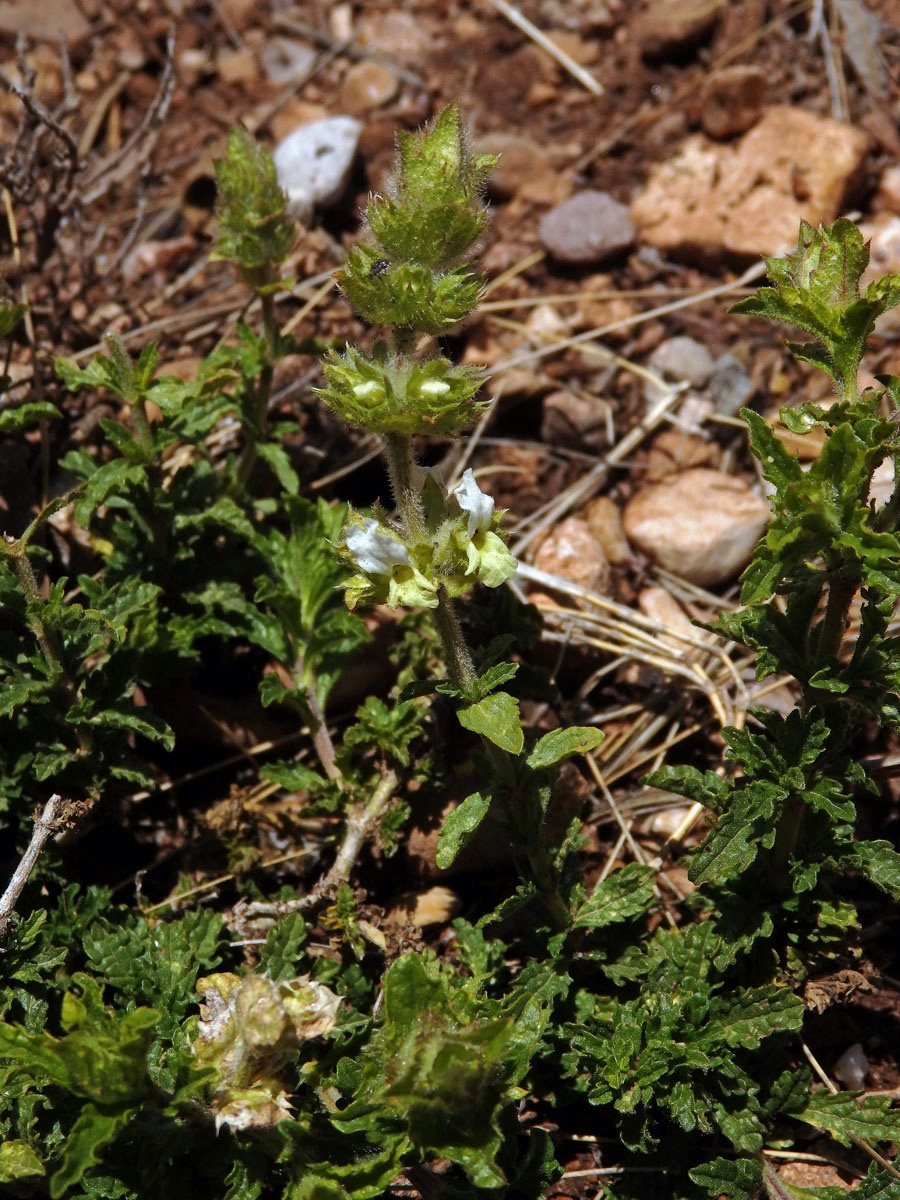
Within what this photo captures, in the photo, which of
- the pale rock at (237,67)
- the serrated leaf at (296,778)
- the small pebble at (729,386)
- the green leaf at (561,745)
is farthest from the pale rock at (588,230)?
the green leaf at (561,745)

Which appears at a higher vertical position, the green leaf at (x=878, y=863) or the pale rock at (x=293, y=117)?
the pale rock at (x=293, y=117)

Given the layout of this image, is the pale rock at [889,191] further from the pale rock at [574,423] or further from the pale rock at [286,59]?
the pale rock at [286,59]

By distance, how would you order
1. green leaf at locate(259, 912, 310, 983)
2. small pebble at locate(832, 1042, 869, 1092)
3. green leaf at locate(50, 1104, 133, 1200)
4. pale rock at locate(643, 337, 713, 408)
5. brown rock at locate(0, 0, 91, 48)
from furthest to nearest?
brown rock at locate(0, 0, 91, 48)
pale rock at locate(643, 337, 713, 408)
small pebble at locate(832, 1042, 869, 1092)
green leaf at locate(259, 912, 310, 983)
green leaf at locate(50, 1104, 133, 1200)

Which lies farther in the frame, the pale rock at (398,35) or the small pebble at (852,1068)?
the pale rock at (398,35)

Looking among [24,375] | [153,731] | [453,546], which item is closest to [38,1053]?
[153,731]

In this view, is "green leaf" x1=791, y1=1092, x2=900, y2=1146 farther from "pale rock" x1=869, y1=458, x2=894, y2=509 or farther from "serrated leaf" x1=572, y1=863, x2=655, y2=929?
"pale rock" x1=869, y1=458, x2=894, y2=509

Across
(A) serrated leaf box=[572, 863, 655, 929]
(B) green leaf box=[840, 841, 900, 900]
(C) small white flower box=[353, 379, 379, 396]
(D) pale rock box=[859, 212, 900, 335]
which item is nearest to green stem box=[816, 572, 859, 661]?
(B) green leaf box=[840, 841, 900, 900]

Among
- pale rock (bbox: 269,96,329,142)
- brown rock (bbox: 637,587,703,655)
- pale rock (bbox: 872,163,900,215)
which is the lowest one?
brown rock (bbox: 637,587,703,655)

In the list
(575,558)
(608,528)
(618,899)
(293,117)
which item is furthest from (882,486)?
(293,117)
